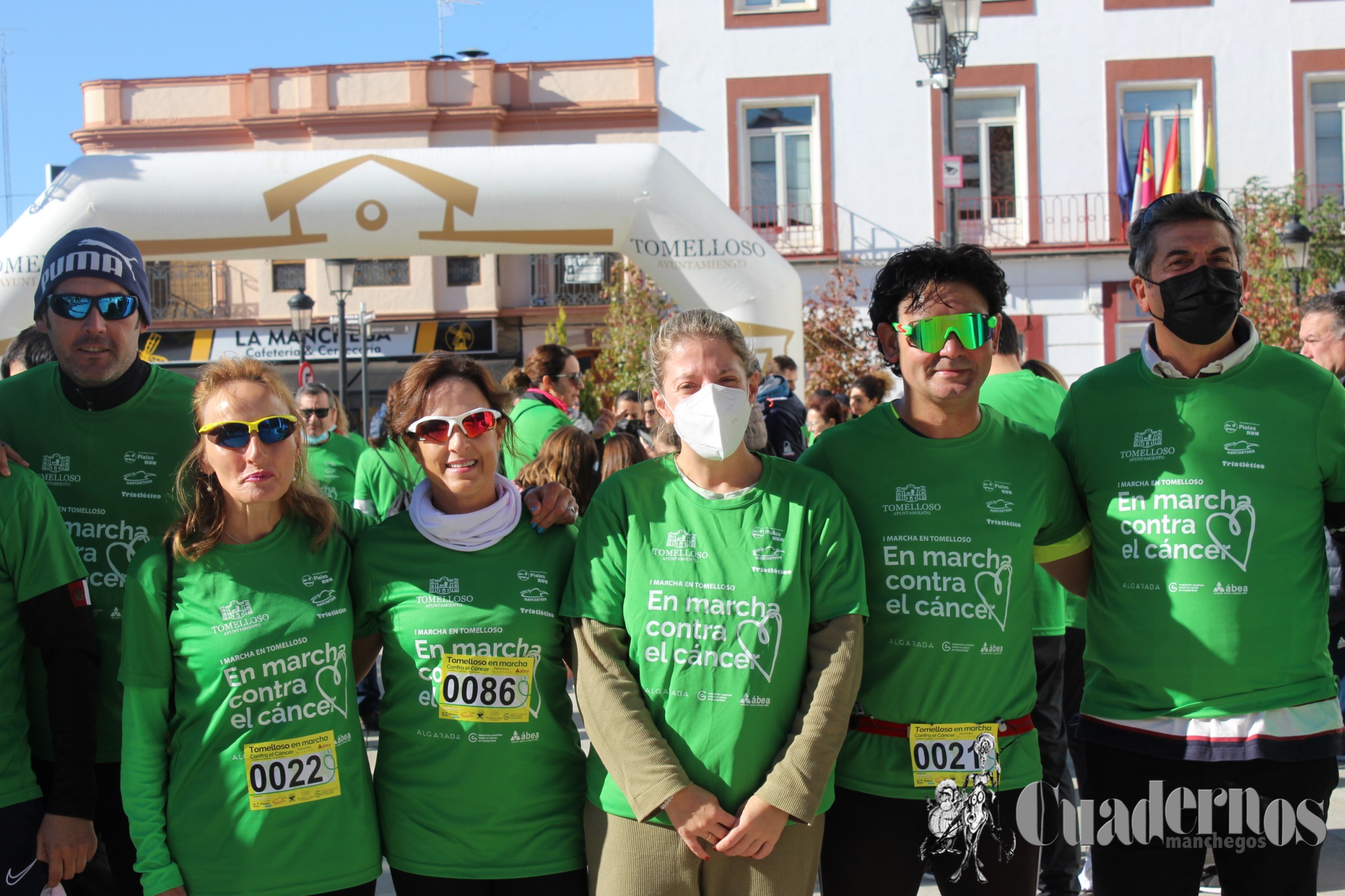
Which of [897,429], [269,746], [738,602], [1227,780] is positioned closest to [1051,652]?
[1227,780]

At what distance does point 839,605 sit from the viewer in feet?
8.25

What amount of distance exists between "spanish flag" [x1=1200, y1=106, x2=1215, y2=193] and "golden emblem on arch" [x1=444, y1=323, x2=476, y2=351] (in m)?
12.2

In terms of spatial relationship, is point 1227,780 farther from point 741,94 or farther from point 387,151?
point 741,94

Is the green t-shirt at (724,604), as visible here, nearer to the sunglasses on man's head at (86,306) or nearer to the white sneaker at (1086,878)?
the sunglasses on man's head at (86,306)

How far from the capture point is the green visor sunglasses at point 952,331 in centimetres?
269

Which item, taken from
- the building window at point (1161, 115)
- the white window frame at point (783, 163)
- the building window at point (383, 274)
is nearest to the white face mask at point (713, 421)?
the white window frame at point (783, 163)

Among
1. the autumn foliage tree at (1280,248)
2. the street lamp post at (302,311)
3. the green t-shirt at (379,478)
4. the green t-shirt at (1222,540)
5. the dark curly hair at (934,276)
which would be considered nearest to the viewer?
the green t-shirt at (1222,540)

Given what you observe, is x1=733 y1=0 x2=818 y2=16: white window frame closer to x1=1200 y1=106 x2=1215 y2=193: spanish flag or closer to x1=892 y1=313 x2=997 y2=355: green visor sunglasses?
x1=1200 y1=106 x2=1215 y2=193: spanish flag

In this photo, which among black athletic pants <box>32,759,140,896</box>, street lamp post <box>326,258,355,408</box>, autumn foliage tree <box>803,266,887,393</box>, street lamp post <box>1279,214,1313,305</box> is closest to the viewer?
black athletic pants <box>32,759,140,896</box>

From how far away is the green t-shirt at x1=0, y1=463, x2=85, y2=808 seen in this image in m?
2.66

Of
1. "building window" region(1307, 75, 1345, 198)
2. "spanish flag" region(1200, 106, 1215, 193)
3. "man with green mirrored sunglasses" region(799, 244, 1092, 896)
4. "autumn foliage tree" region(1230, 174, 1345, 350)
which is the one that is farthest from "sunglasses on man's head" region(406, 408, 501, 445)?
"building window" region(1307, 75, 1345, 198)

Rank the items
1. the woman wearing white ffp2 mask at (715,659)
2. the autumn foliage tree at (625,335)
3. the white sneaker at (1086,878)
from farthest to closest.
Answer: the autumn foliage tree at (625,335)
the white sneaker at (1086,878)
the woman wearing white ffp2 mask at (715,659)

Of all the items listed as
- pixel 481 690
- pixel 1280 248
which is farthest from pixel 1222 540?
pixel 1280 248

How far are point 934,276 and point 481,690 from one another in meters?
1.46
